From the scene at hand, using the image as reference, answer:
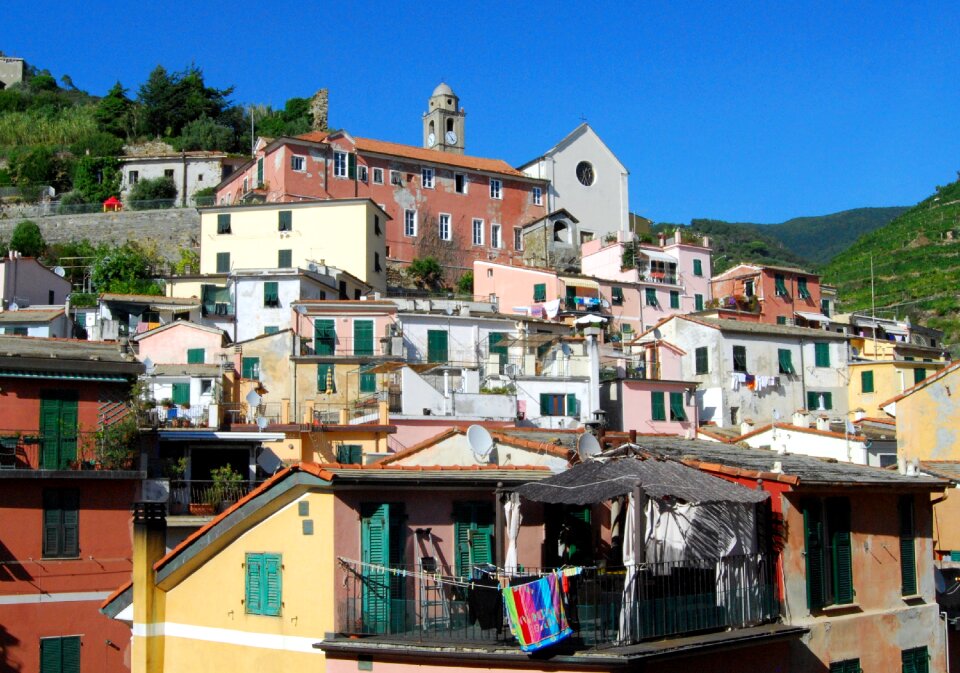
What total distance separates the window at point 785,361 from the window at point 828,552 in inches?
1270

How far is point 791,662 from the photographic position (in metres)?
19.0

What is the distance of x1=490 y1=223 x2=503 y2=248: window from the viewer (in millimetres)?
77000

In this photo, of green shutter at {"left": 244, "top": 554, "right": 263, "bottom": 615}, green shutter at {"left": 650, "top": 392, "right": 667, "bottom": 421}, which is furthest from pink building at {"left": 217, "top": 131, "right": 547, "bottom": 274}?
green shutter at {"left": 244, "top": 554, "right": 263, "bottom": 615}

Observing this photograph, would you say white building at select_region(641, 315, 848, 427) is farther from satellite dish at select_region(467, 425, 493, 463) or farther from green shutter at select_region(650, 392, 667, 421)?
satellite dish at select_region(467, 425, 493, 463)

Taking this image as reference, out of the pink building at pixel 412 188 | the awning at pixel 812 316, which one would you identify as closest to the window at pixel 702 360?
the awning at pixel 812 316

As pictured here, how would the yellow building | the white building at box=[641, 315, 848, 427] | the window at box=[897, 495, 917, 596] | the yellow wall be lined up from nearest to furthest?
the yellow wall, the window at box=[897, 495, 917, 596], the white building at box=[641, 315, 848, 427], the yellow building

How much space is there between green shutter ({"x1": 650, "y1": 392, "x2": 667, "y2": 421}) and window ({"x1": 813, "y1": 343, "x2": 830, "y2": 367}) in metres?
10.1

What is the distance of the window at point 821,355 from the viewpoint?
174 feet

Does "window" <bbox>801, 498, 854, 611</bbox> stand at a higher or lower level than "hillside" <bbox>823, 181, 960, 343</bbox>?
lower

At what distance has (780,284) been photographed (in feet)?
213

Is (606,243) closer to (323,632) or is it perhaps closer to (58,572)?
(58,572)

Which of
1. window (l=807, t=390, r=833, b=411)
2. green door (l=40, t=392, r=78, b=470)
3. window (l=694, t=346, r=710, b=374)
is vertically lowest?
green door (l=40, t=392, r=78, b=470)

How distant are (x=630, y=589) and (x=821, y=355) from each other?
38.9 metres

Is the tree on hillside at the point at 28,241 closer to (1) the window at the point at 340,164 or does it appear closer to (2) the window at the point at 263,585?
(1) the window at the point at 340,164
